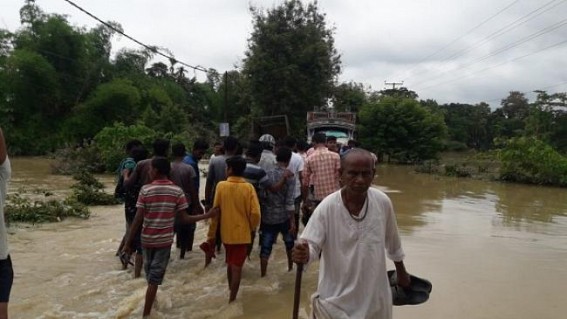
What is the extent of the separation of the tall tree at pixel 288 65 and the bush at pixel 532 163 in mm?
11322

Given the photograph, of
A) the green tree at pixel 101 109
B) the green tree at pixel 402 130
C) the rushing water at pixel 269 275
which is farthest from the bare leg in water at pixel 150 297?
the green tree at pixel 101 109

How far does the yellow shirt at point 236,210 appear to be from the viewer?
5309mm

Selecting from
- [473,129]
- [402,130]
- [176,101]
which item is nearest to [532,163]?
[402,130]

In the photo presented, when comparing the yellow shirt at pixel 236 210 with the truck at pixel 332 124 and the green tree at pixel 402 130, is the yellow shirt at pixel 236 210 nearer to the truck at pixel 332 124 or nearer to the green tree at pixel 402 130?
the truck at pixel 332 124

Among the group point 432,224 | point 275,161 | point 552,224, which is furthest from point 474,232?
point 275,161

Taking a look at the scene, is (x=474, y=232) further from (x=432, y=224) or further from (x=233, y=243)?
(x=233, y=243)

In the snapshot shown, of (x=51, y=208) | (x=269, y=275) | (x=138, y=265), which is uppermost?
(x=51, y=208)

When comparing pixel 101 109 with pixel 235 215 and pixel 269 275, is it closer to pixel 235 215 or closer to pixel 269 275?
pixel 269 275

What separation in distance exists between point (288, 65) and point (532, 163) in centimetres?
1445

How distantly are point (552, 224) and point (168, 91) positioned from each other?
45.2 m

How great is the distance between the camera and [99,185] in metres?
13.4

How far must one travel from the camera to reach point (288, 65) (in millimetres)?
29656

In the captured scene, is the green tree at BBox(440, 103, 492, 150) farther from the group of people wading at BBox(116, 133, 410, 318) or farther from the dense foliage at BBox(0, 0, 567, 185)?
the group of people wading at BBox(116, 133, 410, 318)

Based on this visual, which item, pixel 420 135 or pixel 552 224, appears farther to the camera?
pixel 420 135
